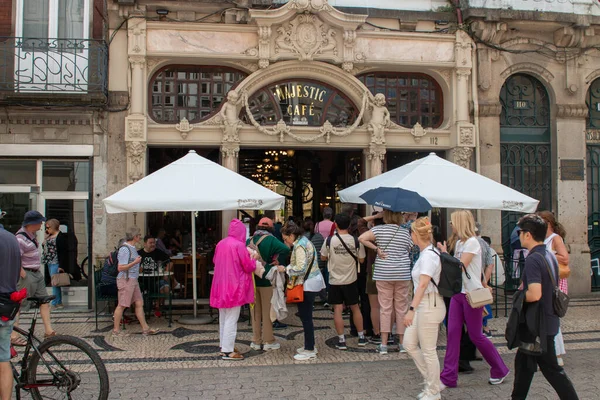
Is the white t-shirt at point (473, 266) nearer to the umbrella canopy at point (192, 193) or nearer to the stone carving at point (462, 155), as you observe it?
the umbrella canopy at point (192, 193)

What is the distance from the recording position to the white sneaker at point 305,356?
7445 millimetres

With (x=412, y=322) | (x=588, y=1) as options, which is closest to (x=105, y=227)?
(x=412, y=322)

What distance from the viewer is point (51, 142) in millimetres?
11688

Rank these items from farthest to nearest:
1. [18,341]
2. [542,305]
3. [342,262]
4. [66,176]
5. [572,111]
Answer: [572,111] → [66,176] → [342,262] → [18,341] → [542,305]

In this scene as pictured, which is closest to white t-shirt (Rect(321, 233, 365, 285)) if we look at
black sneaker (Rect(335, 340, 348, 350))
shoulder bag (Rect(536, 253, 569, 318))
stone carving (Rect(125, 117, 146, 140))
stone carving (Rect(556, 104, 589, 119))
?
black sneaker (Rect(335, 340, 348, 350))

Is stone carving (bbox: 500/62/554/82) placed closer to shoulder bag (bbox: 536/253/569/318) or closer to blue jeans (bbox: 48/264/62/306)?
shoulder bag (bbox: 536/253/569/318)

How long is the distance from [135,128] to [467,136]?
6.84 meters

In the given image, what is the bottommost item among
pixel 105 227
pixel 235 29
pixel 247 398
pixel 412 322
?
pixel 247 398

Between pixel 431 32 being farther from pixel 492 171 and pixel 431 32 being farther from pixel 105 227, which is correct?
pixel 105 227

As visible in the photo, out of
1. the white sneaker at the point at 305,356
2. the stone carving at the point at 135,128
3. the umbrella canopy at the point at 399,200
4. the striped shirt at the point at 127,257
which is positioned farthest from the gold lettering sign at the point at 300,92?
the white sneaker at the point at 305,356

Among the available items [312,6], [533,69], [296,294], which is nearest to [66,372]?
[296,294]

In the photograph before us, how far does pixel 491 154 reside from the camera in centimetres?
1298

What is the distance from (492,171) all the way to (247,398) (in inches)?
346

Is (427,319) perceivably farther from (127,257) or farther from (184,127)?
(184,127)
